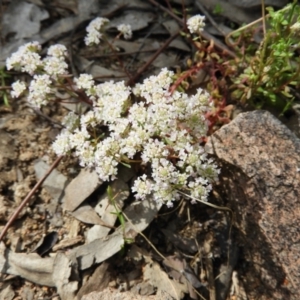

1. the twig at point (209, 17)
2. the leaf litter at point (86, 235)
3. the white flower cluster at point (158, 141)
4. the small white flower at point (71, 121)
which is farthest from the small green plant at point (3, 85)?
the twig at point (209, 17)

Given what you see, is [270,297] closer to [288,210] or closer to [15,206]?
[288,210]

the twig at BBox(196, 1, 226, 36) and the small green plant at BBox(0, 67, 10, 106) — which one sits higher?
the twig at BBox(196, 1, 226, 36)

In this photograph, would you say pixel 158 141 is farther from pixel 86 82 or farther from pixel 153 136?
pixel 86 82

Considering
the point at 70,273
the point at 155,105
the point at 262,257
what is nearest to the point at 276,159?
the point at 262,257

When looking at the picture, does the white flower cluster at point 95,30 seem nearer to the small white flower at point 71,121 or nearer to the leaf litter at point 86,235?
the leaf litter at point 86,235

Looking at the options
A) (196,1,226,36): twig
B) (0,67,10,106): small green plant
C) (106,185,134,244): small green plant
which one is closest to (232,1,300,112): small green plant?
(196,1,226,36): twig

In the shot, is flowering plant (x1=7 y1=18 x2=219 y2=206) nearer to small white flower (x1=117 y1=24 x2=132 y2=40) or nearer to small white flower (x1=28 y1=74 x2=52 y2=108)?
small white flower (x1=28 y1=74 x2=52 y2=108)
